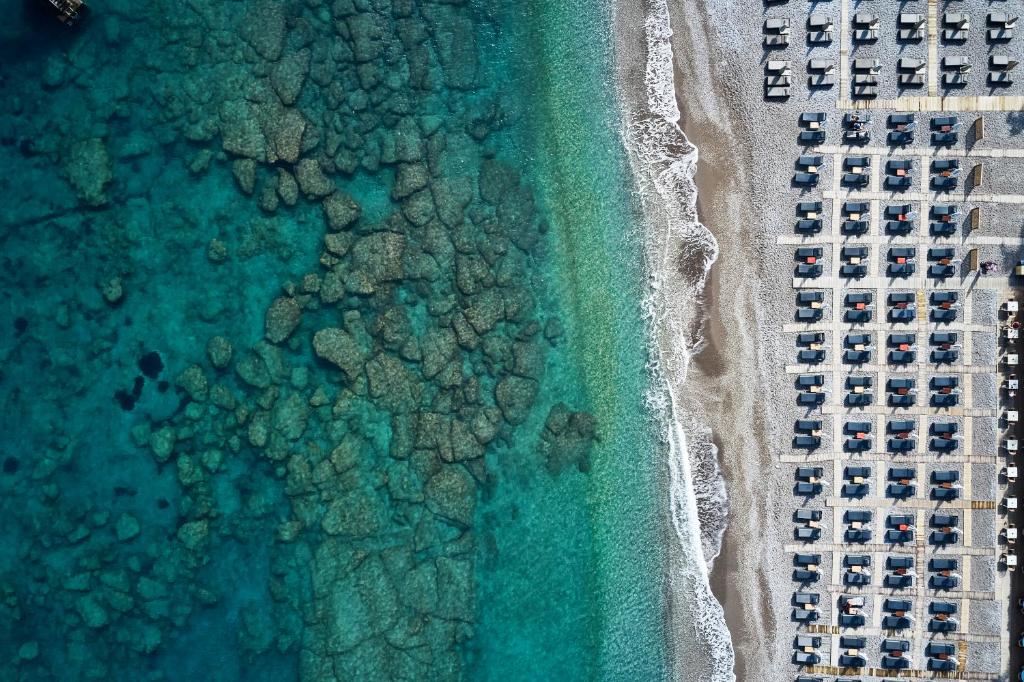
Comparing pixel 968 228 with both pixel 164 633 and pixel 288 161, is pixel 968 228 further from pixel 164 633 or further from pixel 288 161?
pixel 164 633

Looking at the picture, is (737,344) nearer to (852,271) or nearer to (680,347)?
(680,347)

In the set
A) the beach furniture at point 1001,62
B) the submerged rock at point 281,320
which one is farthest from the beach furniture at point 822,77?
the submerged rock at point 281,320

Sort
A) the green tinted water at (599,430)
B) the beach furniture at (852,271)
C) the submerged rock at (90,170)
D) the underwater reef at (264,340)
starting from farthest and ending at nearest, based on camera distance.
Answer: the submerged rock at (90,170) < the green tinted water at (599,430) < the underwater reef at (264,340) < the beach furniture at (852,271)

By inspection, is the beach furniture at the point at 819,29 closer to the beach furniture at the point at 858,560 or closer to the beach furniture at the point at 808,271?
the beach furniture at the point at 808,271

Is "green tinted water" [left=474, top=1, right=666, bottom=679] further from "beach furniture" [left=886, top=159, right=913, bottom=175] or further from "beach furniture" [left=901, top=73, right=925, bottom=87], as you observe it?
"beach furniture" [left=901, top=73, right=925, bottom=87]

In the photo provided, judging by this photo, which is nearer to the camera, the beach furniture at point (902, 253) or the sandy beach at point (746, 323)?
the beach furniture at point (902, 253)

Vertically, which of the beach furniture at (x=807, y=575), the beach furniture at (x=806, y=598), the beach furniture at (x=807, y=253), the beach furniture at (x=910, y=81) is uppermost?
the beach furniture at (x=910, y=81)
